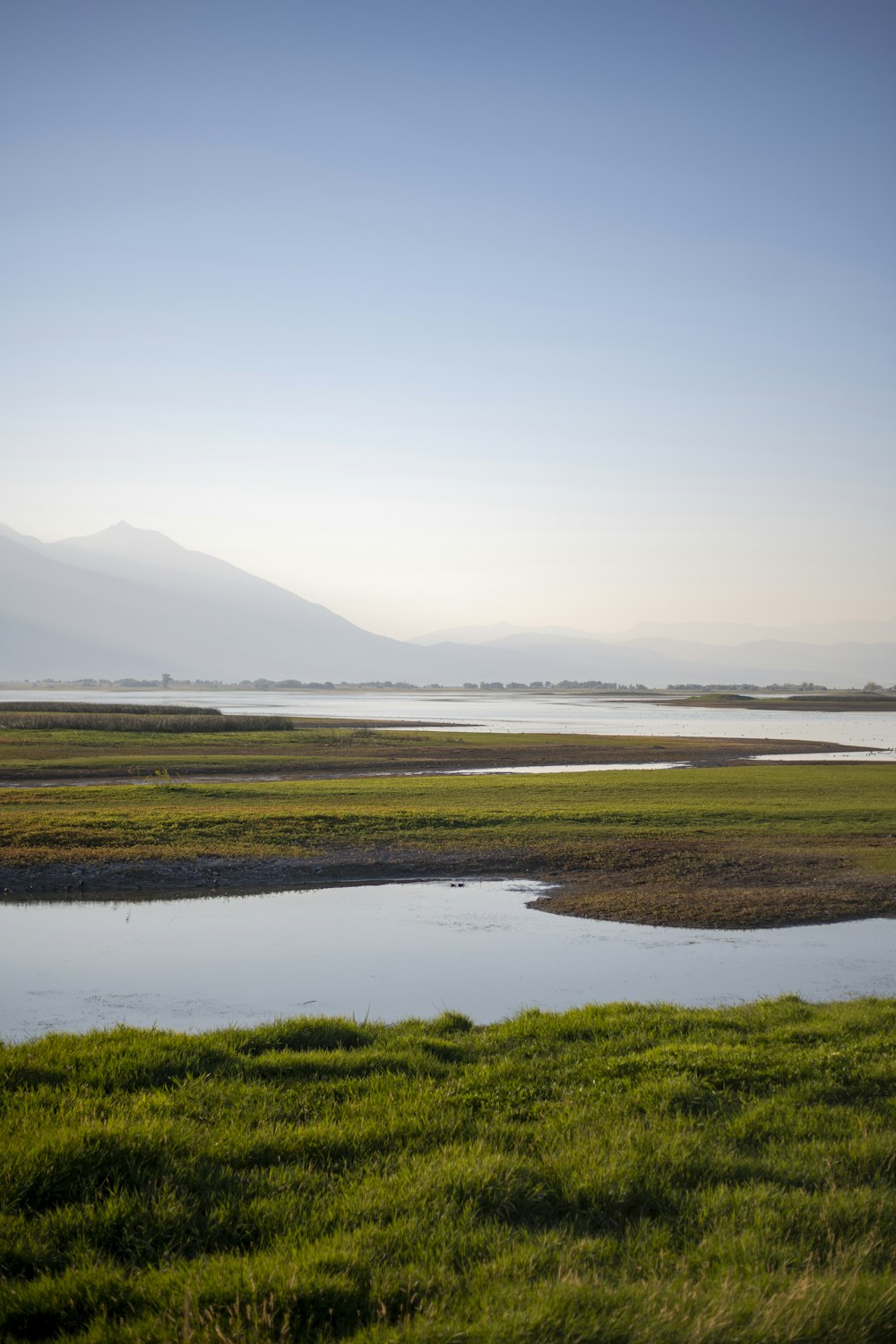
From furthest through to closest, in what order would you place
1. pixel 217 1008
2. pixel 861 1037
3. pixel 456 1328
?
pixel 217 1008 < pixel 861 1037 < pixel 456 1328

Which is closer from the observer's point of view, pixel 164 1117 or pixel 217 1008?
pixel 164 1117

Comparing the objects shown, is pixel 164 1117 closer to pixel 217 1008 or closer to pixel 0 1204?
pixel 0 1204

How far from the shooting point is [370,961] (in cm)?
1786

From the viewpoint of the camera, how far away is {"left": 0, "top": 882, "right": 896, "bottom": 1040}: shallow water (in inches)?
587

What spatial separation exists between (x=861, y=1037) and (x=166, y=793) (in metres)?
35.7

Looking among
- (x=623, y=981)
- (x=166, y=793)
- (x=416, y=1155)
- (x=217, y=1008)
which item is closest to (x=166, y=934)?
(x=217, y=1008)

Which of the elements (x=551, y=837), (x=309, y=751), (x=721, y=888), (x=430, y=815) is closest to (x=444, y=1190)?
(x=721, y=888)

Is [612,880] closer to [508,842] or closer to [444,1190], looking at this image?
[508,842]

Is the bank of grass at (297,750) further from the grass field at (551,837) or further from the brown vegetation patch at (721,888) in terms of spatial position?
the brown vegetation patch at (721,888)

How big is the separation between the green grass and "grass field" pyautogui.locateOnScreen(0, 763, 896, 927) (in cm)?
11

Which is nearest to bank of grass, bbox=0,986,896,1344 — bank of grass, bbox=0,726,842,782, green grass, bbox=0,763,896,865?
green grass, bbox=0,763,896,865

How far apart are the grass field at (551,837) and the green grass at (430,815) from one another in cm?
11

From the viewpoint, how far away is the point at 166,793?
138 feet

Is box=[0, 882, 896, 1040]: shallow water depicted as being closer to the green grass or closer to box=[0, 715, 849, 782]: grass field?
the green grass
